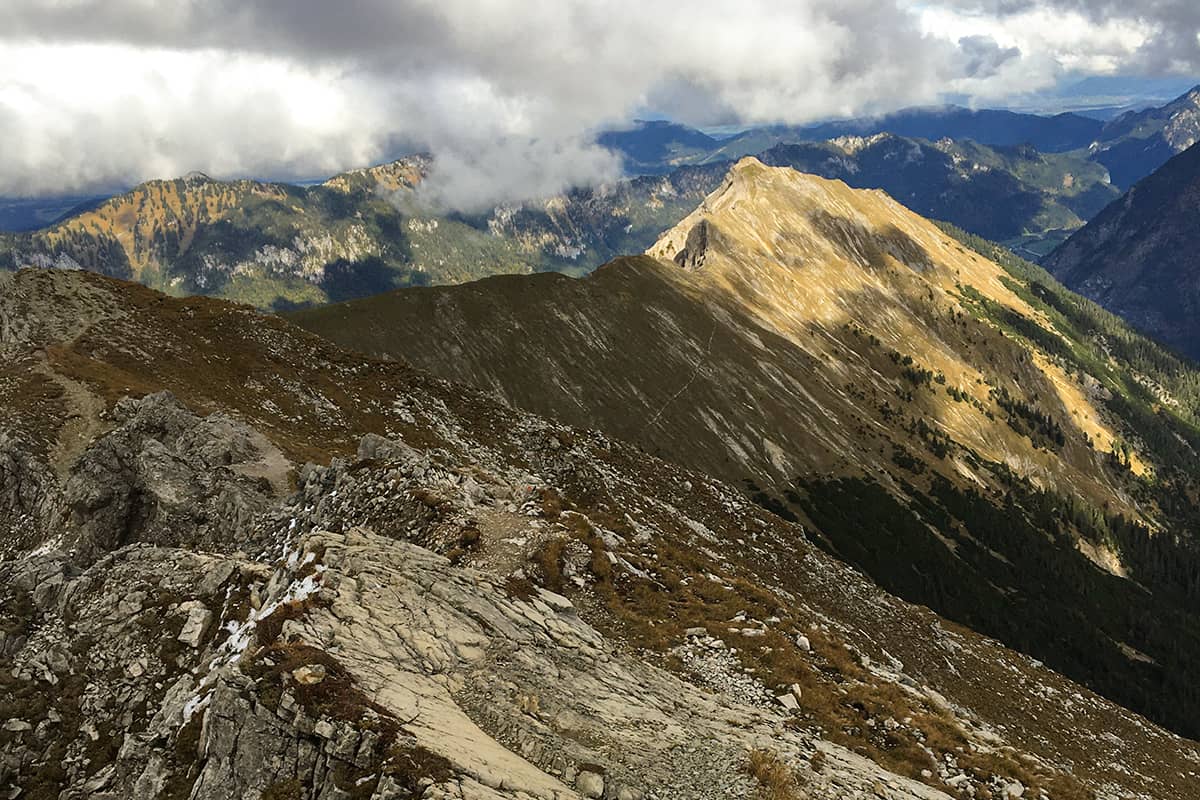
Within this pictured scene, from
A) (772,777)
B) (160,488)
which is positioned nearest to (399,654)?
(772,777)

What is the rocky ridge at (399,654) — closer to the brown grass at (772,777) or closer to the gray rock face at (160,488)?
the brown grass at (772,777)

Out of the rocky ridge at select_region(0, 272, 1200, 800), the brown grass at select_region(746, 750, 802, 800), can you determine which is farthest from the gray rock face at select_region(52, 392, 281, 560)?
the brown grass at select_region(746, 750, 802, 800)

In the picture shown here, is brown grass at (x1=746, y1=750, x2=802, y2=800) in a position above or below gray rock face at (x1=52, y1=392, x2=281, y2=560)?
above

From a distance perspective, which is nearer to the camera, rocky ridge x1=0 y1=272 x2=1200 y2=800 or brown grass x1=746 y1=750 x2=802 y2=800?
rocky ridge x1=0 y1=272 x2=1200 y2=800

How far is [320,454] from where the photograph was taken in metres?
48.7

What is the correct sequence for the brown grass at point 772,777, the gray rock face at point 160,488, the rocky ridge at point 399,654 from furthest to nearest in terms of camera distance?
the gray rock face at point 160,488, the brown grass at point 772,777, the rocky ridge at point 399,654

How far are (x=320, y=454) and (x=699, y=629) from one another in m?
32.4

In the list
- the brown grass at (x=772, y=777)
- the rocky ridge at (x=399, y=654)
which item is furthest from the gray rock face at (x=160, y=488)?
the brown grass at (x=772, y=777)

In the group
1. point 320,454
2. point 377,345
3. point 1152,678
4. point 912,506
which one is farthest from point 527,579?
point 1152,678

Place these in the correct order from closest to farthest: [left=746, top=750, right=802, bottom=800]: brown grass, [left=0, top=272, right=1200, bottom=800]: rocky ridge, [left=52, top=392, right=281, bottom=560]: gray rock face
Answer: [left=0, top=272, right=1200, bottom=800]: rocky ridge → [left=746, top=750, right=802, bottom=800]: brown grass → [left=52, top=392, right=281, bottom=560]: gray rock face

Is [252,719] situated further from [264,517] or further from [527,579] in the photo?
[264,517]

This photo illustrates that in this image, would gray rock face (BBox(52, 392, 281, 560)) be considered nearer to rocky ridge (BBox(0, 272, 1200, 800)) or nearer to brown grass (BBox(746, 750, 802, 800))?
rocky ridge (BBox(0, 272, 1200, 800))

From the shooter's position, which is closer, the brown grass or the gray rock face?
the brown grass

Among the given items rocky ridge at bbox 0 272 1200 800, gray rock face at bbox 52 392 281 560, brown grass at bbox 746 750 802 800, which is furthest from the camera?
gray rock face at bbox 52 392 281 560
